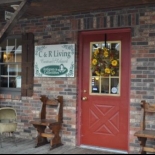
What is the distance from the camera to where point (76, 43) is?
20.7 feet

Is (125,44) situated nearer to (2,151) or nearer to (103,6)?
(103,6)

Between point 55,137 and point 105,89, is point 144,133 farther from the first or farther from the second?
point 55,137

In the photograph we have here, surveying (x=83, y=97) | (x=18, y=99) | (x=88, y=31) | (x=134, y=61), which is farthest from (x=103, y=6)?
(x=18, y=99)

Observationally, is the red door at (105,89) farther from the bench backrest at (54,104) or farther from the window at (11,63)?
the window at (11,63)

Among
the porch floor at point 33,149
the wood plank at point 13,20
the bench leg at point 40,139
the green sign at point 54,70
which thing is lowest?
the porch floor at point 33,149

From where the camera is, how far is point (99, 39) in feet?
20.2

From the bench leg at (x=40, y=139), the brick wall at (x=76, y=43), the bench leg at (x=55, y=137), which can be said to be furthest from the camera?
the bench leg at (x=40, y=139)

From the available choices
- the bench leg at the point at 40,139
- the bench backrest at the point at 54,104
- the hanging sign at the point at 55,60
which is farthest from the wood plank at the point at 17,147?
the hanging sign at the point at 55,60

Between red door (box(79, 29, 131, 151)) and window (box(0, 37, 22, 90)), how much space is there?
171 centimetres

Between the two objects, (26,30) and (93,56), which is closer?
(93,56)

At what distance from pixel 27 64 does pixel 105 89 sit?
1.96 metres

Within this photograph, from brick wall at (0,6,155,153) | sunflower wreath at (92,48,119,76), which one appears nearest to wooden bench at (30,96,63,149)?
brick wall at (0,6,155,153)

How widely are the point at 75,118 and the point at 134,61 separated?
1710 millimetres

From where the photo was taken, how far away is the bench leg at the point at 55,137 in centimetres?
613
